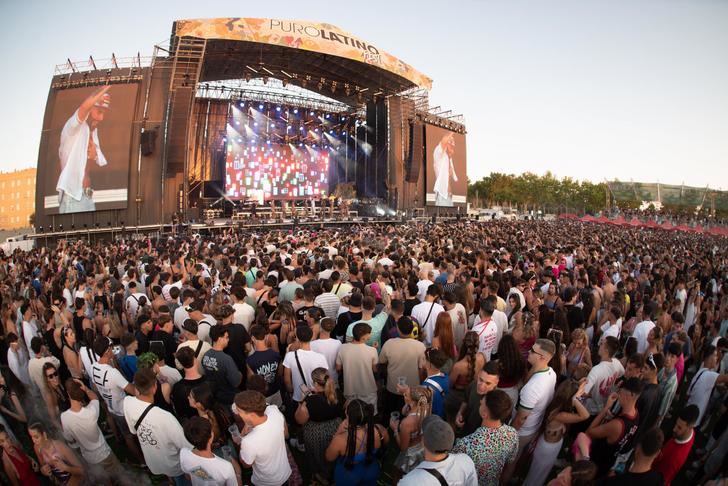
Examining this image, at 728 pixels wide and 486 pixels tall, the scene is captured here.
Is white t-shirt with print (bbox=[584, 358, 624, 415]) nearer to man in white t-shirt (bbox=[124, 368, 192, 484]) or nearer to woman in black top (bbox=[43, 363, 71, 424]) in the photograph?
man in white t-shirt (bbox=[124, 368, 192, 484])

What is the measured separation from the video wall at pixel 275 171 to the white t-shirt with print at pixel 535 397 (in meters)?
25.9

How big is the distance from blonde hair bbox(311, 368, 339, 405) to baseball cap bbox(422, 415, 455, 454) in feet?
3.28

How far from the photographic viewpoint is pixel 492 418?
2.50 meters

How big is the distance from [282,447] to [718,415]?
4.11m

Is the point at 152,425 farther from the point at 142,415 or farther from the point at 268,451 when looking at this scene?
the point at 268,451

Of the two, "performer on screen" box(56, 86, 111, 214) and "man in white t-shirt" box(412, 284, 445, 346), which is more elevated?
"performer on screen" box(56, 86, 111, 214)

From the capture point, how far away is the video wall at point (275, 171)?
2709 cm

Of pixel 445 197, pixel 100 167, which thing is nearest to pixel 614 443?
pixel 100 167

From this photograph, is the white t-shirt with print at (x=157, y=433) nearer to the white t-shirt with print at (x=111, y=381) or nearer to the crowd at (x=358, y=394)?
the crowd at (x=358, y=394)

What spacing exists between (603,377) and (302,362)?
248 centimetres

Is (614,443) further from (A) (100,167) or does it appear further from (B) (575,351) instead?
(A) (100,167)

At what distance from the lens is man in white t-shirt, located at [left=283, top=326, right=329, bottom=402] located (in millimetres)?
3484

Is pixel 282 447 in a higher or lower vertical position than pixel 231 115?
lower

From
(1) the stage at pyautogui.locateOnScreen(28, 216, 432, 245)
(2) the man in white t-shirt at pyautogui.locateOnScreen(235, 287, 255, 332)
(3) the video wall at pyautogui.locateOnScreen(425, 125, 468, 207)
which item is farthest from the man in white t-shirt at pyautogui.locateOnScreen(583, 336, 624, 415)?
(3) the video wall at pyautogui.locateOnScreen(425, 125, 468, 207)
